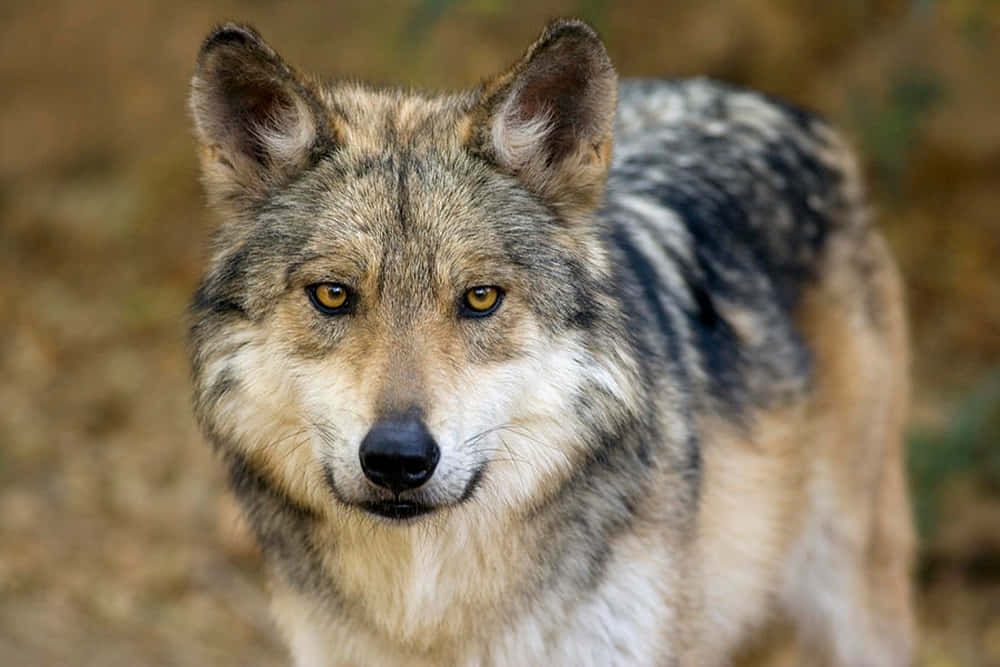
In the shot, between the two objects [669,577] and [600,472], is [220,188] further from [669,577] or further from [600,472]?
[669,577]

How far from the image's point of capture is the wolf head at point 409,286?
3.18 metres

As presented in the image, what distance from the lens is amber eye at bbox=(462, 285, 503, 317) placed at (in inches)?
130

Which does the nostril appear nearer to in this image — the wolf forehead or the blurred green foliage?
the wolf forehead

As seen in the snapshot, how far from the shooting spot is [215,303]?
11.5 ft

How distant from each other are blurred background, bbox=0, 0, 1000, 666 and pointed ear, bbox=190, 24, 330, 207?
12.2ft

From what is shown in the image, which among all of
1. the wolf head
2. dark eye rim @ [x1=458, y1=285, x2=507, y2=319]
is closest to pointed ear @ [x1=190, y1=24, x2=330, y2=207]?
the wolf head

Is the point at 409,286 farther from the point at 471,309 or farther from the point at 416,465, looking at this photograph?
the point at 416,465

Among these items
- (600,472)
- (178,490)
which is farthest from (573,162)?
(178,490)

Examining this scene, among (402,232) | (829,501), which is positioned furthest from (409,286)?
(829,501)

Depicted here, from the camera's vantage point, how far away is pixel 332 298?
3.29m

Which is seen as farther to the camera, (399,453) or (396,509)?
(396,509)

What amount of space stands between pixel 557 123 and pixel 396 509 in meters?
1.21

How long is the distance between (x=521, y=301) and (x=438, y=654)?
1.07 meters

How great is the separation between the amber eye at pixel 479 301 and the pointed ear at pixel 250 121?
63 centimetres
